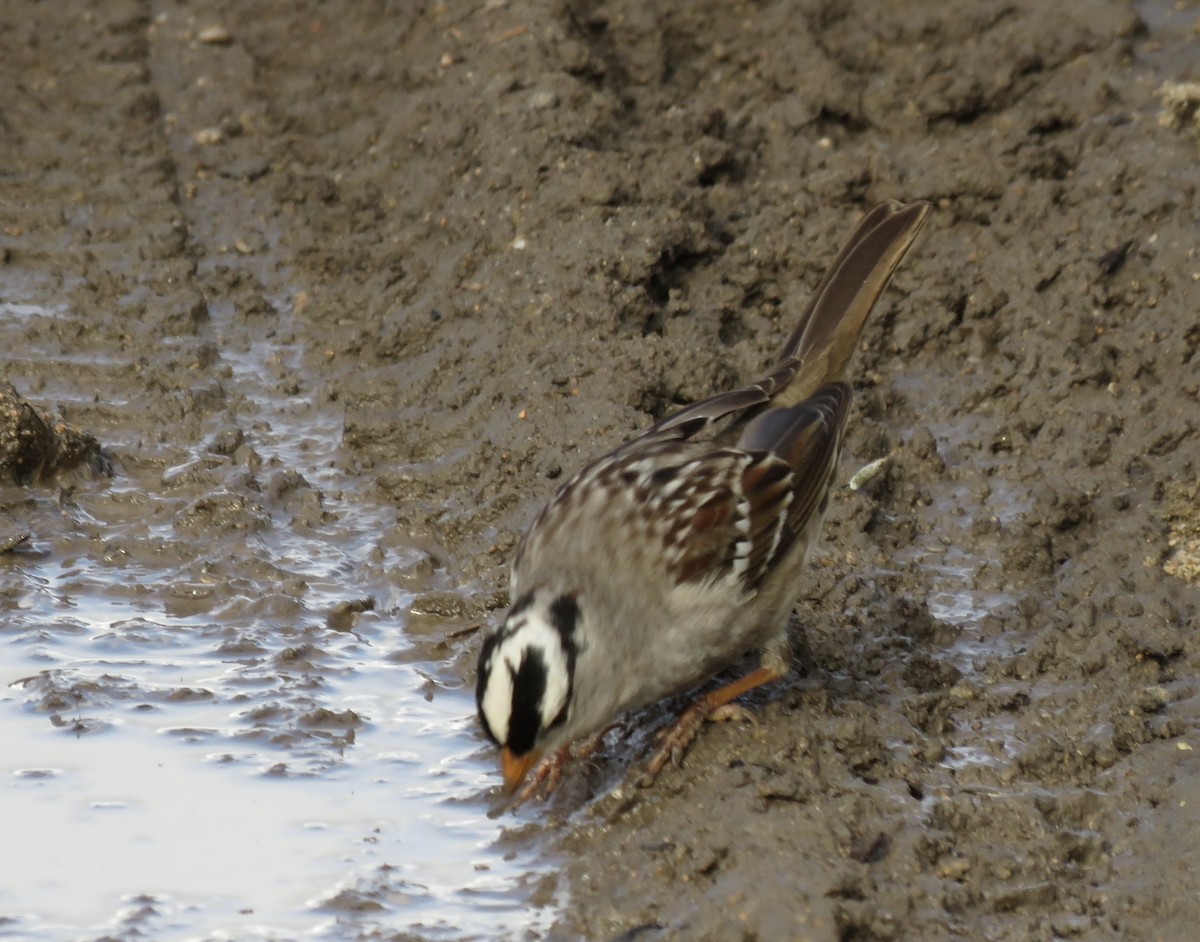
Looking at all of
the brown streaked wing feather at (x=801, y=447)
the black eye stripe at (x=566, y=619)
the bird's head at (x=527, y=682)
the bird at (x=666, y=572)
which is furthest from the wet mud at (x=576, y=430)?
the black eye stripe at (x=566, y=619)

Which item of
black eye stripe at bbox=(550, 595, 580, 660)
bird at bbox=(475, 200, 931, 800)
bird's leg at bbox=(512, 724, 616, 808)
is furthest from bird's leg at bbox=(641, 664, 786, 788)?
black eye stripe at bbox=(550, 595, 580, 660)

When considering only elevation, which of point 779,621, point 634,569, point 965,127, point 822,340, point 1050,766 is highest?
point 965,127

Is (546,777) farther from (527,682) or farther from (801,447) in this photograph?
(801,447)

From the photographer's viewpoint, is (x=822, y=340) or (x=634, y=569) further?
(x=822, y=340)

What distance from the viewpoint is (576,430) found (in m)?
6.75

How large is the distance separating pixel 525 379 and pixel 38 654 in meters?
2.26

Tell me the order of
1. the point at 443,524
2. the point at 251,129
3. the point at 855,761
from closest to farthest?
the point at 855,761 → the point at 443,524 → the point at 251,129

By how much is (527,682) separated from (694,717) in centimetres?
100

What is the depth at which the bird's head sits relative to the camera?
15.2ft

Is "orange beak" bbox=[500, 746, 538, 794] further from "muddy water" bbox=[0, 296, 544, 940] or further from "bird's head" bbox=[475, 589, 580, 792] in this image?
"muddy water" bbox=[0, 296, 544, 940]

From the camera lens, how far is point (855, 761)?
5.24m

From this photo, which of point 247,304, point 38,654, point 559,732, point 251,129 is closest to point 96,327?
point 247,304

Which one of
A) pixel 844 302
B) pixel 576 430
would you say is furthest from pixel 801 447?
pixel 576 430

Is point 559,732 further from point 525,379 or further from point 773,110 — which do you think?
point 773,110
